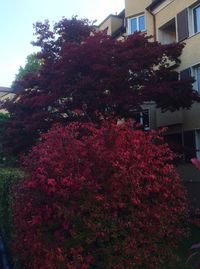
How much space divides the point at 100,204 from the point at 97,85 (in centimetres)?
938

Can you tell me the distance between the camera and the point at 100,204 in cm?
642

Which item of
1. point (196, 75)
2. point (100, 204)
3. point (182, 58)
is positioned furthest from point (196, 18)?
point (100, 204)

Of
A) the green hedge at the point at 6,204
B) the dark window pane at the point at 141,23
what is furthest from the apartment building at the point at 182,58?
the green hedge at the point at 6,204

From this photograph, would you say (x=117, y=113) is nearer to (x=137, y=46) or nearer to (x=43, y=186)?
(x=137, y=46)

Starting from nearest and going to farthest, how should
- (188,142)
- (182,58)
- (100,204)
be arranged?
(100,204) → (188,142) → (182,58)

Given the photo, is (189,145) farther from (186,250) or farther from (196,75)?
(186,250)

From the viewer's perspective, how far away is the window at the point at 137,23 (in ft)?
81.7

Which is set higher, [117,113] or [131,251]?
[117,113]

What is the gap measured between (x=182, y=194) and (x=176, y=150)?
9285 millimetres

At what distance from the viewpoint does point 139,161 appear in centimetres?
682

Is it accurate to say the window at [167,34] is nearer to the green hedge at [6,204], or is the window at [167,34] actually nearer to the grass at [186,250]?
the grass at [186,250]

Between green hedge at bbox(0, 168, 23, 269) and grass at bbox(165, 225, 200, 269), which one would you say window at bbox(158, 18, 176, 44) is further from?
green hedge at bbox(0, 168, 23, 269)

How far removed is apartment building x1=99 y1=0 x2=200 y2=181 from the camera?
18.7m

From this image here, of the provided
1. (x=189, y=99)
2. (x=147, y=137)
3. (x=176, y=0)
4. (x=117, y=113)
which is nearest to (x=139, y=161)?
(x=147, y=137)
